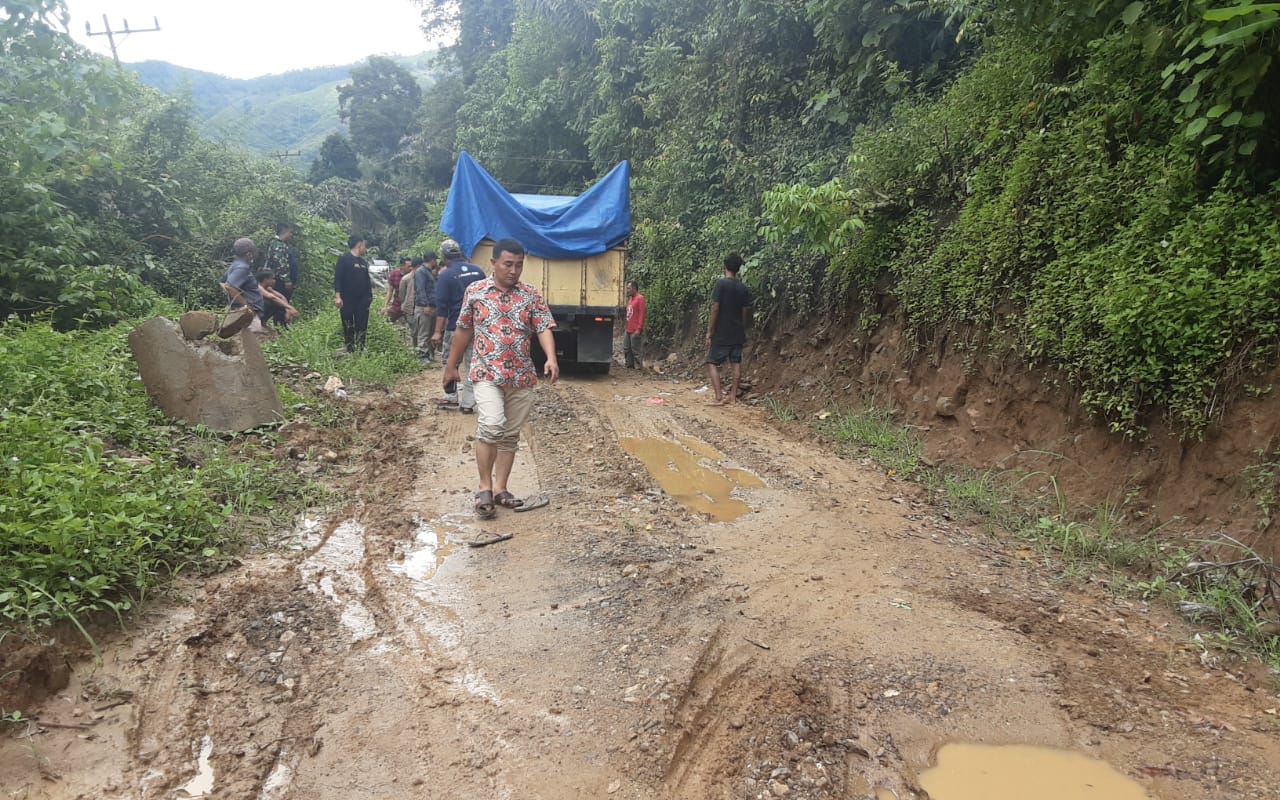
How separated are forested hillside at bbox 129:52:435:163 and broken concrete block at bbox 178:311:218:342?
40.8 m

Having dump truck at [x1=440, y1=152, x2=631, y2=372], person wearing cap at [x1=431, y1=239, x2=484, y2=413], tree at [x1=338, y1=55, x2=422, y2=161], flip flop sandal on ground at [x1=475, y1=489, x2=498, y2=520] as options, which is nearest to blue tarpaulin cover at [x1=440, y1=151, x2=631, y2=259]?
dump truck at [x1=440, y1=152, x2=631, y2=372]

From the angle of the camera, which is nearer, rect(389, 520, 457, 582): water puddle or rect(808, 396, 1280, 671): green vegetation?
rect(808, 396, 1280, 671): green vegetation

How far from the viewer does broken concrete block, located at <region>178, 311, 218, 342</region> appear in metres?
5.57

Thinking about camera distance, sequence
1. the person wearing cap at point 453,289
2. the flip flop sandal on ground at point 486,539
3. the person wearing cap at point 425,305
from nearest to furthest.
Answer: the flip flop sandal on ground at point 486,539
the person wearing cap at point 453,289
the person wearing cap at point 425,305

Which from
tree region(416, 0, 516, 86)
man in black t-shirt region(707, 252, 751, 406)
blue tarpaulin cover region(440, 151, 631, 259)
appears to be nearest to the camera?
man in black t-shirt region(707, 252, 751, 406)

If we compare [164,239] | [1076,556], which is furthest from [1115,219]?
[164,239]

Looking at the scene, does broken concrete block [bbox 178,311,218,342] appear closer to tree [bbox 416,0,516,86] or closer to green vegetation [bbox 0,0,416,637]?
green vegetation [bbox 0,0,416,637]

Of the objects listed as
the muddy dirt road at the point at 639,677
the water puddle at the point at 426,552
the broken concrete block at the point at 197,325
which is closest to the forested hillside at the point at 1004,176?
the muddy dirt road at the point at 639,677

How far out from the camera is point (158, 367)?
5.30 meters

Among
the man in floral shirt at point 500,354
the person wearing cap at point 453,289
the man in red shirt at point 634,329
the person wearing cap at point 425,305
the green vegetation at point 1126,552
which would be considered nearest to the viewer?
the green vegetation at point 1126,552

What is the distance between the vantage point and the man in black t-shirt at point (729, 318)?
8109mm

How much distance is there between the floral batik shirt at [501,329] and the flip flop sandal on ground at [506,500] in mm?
725

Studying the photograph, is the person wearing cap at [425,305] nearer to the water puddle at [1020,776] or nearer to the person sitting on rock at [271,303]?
the person sitting on rock at [271,303]

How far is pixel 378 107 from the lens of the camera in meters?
37.3
